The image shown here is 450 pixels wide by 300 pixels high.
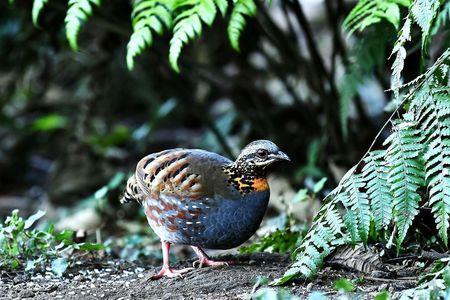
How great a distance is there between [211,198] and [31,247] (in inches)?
47.5

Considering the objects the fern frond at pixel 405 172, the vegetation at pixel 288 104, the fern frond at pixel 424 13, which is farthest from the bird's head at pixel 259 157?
the fern frond at pixel 424 13

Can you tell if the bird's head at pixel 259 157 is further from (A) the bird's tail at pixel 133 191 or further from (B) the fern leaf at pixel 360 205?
(A) the bird's tail at pixel 133 191

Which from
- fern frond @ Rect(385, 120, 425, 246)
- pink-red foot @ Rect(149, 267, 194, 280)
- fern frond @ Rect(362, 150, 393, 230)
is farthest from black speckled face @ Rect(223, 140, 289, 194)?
fern frond @ Rect(385, 120, 425, 246)

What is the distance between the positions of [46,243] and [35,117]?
6720 mm

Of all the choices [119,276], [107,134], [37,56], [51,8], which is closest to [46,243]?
[119,276]

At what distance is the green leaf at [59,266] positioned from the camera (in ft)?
15.5

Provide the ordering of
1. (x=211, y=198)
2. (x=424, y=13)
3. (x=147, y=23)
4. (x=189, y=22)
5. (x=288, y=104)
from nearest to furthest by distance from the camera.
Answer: (x=424, y=13) → (x=211, y=198) → (x=189, y=22) → (x=147, y=23) → (x=288, y=104)

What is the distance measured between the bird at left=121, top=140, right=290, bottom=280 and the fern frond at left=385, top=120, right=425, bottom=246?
2.41 ft

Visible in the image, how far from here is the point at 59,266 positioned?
4.76 meters

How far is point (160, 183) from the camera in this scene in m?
4.78

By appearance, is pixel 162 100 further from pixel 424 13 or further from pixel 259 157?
pixel 424 13

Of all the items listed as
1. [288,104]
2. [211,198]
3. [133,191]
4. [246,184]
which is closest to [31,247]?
[133,191]

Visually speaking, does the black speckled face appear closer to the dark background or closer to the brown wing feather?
the brown wing feather

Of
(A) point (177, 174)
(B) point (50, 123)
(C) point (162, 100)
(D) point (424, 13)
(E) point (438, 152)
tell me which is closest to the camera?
(E) point (438, 152)
